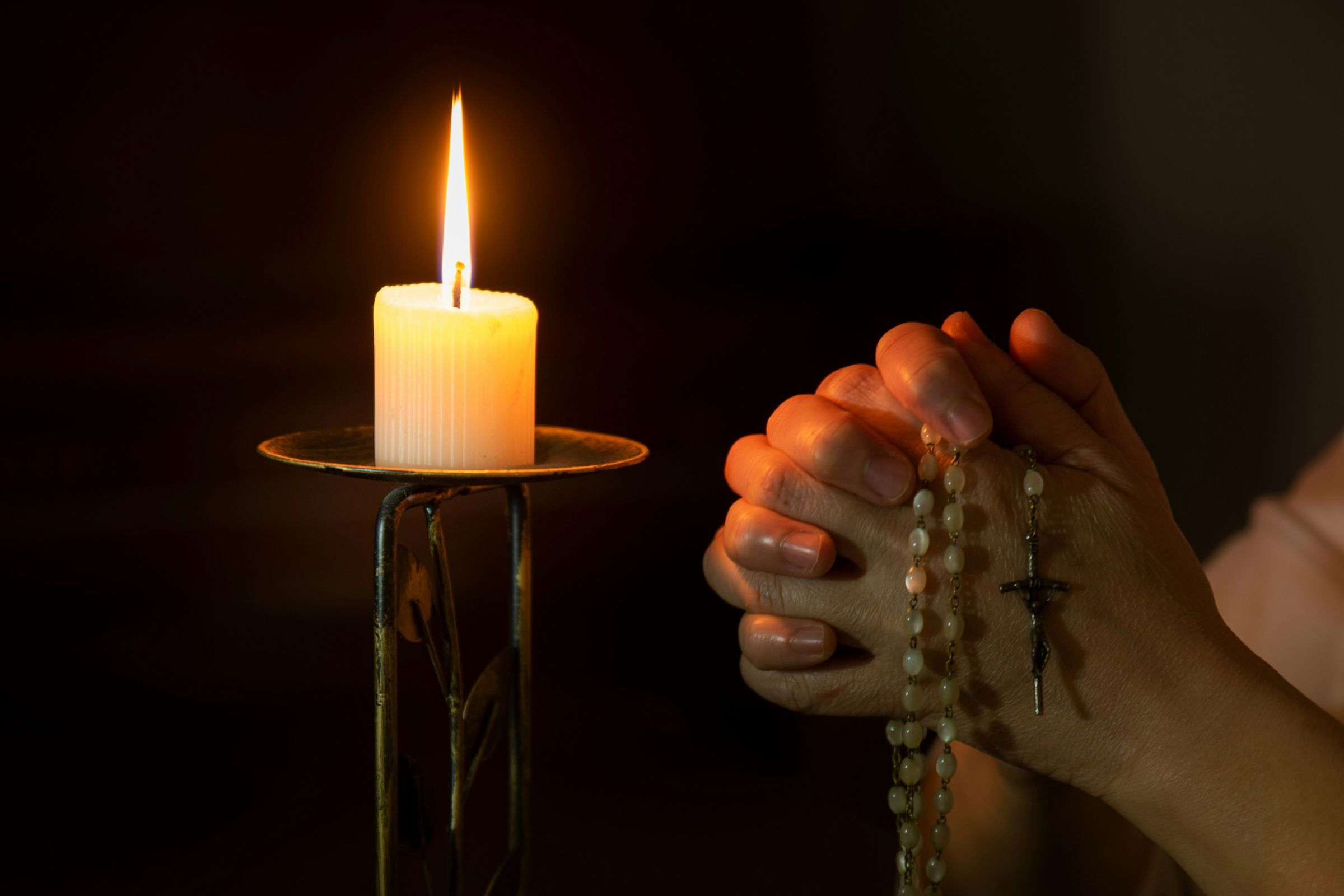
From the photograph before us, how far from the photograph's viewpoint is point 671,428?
1.00 metres

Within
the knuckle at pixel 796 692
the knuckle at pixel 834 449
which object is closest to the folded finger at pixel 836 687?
the knuckle at pixel 796 692

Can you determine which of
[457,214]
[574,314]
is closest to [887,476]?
[457,214]

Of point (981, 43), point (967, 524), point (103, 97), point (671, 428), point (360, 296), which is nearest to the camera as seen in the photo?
point (967, 524)

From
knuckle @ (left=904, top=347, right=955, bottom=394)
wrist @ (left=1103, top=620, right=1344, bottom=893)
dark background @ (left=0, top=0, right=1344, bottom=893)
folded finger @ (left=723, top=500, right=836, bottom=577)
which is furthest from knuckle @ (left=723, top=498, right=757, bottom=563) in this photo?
dark background @ (left=0, top=0, right=1344, bottom=893)

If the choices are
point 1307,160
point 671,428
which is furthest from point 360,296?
point 1307,160

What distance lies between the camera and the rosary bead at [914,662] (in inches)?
20.8

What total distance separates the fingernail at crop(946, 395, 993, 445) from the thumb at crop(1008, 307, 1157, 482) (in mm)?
103

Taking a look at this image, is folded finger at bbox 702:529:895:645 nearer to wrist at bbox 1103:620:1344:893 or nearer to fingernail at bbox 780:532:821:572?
fingernail at bbox 780:532:821:572

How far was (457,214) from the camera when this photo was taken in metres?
0.46

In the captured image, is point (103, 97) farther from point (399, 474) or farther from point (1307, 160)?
point (1307, 160)

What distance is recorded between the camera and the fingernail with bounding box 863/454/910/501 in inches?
20.2

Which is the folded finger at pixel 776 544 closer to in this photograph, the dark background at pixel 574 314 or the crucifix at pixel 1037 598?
the crucifix at pixel 1037 598

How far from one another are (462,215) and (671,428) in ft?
1.83

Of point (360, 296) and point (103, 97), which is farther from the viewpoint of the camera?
point (360, 296)
